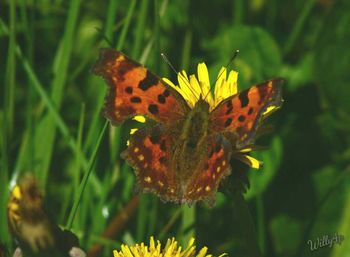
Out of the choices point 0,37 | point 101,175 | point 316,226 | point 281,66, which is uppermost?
point 0,37

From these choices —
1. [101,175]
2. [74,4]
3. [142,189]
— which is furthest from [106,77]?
[101,175]

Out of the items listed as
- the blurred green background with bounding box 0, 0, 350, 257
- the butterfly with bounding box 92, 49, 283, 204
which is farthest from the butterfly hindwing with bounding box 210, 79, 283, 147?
the blurred green background with bounding box 0, 0, 350, 257

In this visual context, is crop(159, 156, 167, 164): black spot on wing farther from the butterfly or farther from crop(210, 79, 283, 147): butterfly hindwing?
crop(210, 79, 283, 147): butterfly hindwing

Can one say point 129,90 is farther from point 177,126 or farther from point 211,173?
point 211,173

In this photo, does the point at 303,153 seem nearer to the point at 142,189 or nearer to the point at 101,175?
the point at 101,175

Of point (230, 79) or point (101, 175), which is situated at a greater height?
point (230, 79)

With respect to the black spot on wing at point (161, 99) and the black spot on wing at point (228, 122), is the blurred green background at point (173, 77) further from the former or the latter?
the black spot on wing at point (228, 122)
